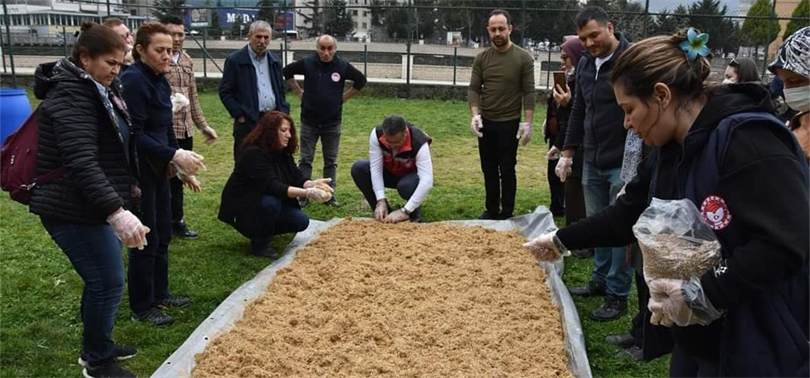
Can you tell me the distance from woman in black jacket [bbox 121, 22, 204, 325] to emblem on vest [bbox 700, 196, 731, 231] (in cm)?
273

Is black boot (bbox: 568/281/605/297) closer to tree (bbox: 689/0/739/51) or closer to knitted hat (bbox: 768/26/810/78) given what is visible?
knitted hat (bbox: 768/26/810/78)

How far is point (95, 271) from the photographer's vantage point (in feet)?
9.42

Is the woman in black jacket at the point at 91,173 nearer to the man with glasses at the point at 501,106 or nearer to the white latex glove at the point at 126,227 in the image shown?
the white latex glove at the point at 126,227

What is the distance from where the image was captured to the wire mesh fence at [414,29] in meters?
14.5

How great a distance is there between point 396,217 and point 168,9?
45.6 feet

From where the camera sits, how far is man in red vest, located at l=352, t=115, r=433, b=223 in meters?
5.41

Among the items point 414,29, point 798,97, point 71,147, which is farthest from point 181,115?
point 414,29

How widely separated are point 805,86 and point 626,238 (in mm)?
781

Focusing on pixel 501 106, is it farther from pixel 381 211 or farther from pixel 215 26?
pixel 215 26

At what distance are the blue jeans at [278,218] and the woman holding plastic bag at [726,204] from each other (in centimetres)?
342

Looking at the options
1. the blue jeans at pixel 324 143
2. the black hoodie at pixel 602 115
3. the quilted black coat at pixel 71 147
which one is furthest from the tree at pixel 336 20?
the quilted black coat at pixel 71 147

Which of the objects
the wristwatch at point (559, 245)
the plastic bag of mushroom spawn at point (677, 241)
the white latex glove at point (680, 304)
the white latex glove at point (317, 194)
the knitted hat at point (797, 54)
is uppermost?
the knitted hat at point (797, 54)

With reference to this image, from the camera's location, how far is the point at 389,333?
11.2 feet

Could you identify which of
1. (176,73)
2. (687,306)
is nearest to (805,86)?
(687,306)
